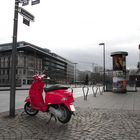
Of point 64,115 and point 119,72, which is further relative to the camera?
point 119,72

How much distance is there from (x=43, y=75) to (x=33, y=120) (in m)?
1.47

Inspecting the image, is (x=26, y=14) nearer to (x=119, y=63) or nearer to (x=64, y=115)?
(x=64, y=115)

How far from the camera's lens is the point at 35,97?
6.83m

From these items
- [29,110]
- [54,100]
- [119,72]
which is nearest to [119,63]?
[119,72]

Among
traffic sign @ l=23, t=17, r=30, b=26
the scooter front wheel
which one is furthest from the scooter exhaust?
traffic sign @ l=23, t=17, r=30, b=26

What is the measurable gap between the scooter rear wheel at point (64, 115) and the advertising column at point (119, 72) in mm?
16177

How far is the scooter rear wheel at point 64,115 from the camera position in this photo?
5910mm

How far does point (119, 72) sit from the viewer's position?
856 inches

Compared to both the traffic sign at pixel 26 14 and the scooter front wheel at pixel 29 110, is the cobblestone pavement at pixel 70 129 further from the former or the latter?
the traffic sign at pixel 26 14

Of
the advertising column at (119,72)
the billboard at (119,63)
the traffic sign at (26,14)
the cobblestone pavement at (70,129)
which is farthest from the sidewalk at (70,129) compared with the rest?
the billboard at (119,63)

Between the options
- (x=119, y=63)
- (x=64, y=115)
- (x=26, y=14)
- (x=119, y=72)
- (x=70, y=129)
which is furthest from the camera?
(x=119, y=63)

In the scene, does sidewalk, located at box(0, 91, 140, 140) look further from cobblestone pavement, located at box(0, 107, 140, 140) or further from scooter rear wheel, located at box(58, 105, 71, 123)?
scooter rear wheel, located at box(58, 105, 71, 123)

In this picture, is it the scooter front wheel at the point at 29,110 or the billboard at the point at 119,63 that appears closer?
the scooter front wheel at the point at 29,110

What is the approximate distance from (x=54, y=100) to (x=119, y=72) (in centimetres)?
1663
